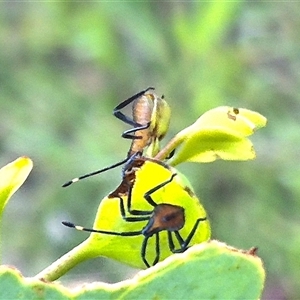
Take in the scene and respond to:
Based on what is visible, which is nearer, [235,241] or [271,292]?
[235,241]

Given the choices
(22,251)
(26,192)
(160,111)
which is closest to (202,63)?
(22,251)

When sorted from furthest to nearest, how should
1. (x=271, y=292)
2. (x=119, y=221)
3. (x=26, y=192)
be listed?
(x=26, y=192) → (x=271, y=292) → (x=119, y=221)

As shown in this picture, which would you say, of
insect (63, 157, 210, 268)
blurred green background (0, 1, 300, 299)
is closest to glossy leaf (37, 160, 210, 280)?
insect (63, 157, 210, 268)

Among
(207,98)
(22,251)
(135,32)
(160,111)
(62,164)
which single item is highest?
(160,111)

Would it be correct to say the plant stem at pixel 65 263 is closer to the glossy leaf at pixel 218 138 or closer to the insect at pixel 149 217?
the insect at pixel 149 217

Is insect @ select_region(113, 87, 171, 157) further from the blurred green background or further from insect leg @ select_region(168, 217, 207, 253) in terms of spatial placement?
the blurred green background

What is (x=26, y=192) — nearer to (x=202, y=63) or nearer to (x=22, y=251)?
(x=22, y=251)

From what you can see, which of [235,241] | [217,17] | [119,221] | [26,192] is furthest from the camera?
[26,192]

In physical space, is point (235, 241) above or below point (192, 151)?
below
